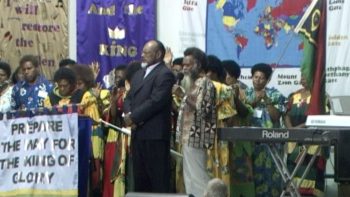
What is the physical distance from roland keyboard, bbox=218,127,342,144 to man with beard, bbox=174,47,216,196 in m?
1.22

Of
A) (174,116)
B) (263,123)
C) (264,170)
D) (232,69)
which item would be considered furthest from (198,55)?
(264,170)

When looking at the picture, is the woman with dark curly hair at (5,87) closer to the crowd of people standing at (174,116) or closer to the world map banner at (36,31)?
the crowd of people standing at (174,116)

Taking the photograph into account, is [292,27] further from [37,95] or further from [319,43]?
[37,95]

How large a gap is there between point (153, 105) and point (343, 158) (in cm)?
199

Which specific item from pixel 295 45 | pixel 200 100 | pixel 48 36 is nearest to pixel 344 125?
pixel 200 100

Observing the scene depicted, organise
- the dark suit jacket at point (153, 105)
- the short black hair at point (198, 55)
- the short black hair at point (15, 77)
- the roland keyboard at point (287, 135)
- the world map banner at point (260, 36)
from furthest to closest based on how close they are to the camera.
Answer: the short black hair at point (15, 77), the world map banner at point (260, 36), the short black hair at point (198, 55), the dark suit jacket at point (153, 105), the roland keyboard at point (287, 135)

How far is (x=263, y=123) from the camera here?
9656 millimetres

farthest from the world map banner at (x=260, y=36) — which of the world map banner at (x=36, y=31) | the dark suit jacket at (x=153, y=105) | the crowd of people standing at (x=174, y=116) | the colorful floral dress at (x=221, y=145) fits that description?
the dark suit jacket at (x=153, y=105)

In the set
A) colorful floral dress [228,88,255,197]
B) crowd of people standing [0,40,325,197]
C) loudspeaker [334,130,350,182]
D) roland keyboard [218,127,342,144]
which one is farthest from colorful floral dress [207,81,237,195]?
loudspeaker [334,130,350,182]

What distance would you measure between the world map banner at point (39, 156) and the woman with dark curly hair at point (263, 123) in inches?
88.7

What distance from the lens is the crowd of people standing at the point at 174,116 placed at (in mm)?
8820

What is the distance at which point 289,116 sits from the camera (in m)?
9.99

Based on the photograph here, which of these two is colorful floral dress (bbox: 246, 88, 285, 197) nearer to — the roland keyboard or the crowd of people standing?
the crowd of people standing

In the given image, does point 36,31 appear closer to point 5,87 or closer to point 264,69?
point 5,87
